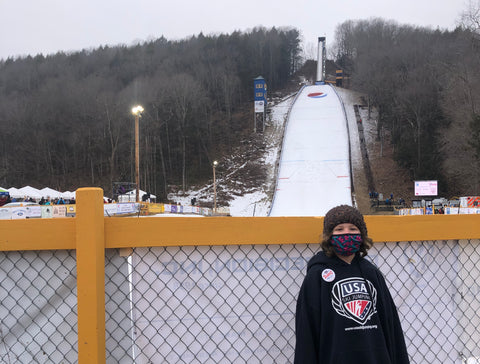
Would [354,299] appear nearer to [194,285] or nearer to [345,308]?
[345,308]

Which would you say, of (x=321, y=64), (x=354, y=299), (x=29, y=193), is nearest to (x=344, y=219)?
(x=354, y=299)

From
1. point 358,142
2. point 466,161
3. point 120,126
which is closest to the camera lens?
point 466,161

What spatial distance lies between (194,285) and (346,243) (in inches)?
36.8

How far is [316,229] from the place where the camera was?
83.7 inches

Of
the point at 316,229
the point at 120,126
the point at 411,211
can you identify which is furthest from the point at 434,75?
the point at 316,229

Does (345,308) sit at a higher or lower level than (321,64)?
lower

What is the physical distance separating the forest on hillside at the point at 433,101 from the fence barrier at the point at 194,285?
29157mm

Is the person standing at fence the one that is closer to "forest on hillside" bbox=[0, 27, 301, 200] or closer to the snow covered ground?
the snow covered ground

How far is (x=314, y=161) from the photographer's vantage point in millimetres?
37688

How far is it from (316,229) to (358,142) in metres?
44.8

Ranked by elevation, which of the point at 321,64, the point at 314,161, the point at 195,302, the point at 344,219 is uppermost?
the point at 321,64

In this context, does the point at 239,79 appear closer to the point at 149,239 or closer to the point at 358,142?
the point at 358,142

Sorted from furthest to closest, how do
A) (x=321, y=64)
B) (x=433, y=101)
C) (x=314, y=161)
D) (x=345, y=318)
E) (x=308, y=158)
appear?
1. (x=321, y=64)
2. (x=433, y=101)
3. (x=308, y=158)
4. (x=314, y=161)
5. (x=345, y=318)

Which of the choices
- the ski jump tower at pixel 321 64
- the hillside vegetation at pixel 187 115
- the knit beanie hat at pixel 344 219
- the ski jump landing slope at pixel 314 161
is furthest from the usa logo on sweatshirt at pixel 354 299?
the ski jump tower at pixel 321 64
